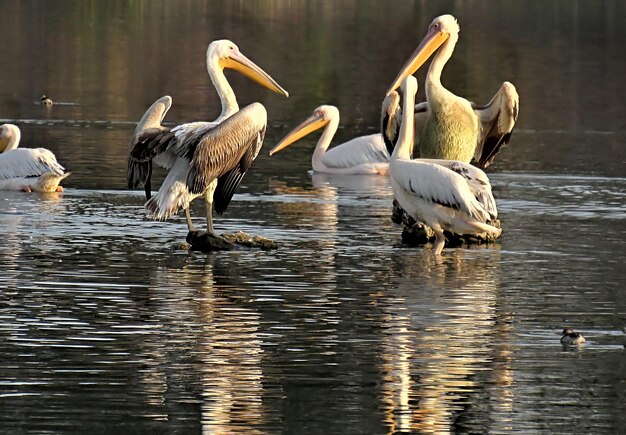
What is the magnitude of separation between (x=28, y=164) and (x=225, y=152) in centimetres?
375

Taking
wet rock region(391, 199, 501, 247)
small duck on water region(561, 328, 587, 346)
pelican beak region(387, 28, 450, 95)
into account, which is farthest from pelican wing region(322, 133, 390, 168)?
small duck on water region(561, 328, 587, 346)

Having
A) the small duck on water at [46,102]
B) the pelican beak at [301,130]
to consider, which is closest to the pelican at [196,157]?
the pelican beak at [301,130]

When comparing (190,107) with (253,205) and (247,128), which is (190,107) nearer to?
(253,205)

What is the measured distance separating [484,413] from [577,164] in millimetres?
10870

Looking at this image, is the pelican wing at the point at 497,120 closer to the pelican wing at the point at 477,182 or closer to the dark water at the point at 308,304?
the dark water at the point at 308,304

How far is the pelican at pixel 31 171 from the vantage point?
14.6m

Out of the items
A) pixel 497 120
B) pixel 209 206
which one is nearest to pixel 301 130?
pixel 497 120

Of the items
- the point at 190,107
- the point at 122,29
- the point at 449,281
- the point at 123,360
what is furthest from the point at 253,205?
the point at 122,29

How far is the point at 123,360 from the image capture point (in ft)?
24.6

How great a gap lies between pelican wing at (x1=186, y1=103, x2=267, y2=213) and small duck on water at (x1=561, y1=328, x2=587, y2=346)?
387 centimetres

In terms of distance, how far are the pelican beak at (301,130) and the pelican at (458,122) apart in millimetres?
4495

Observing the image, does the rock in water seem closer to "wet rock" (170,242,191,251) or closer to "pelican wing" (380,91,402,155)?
"wet rock" (170,242,191,251)

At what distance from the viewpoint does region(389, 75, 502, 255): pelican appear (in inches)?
438

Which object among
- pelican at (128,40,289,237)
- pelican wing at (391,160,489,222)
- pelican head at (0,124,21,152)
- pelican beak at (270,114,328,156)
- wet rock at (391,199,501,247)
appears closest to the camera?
pelican wing at (391,160,489,222)
